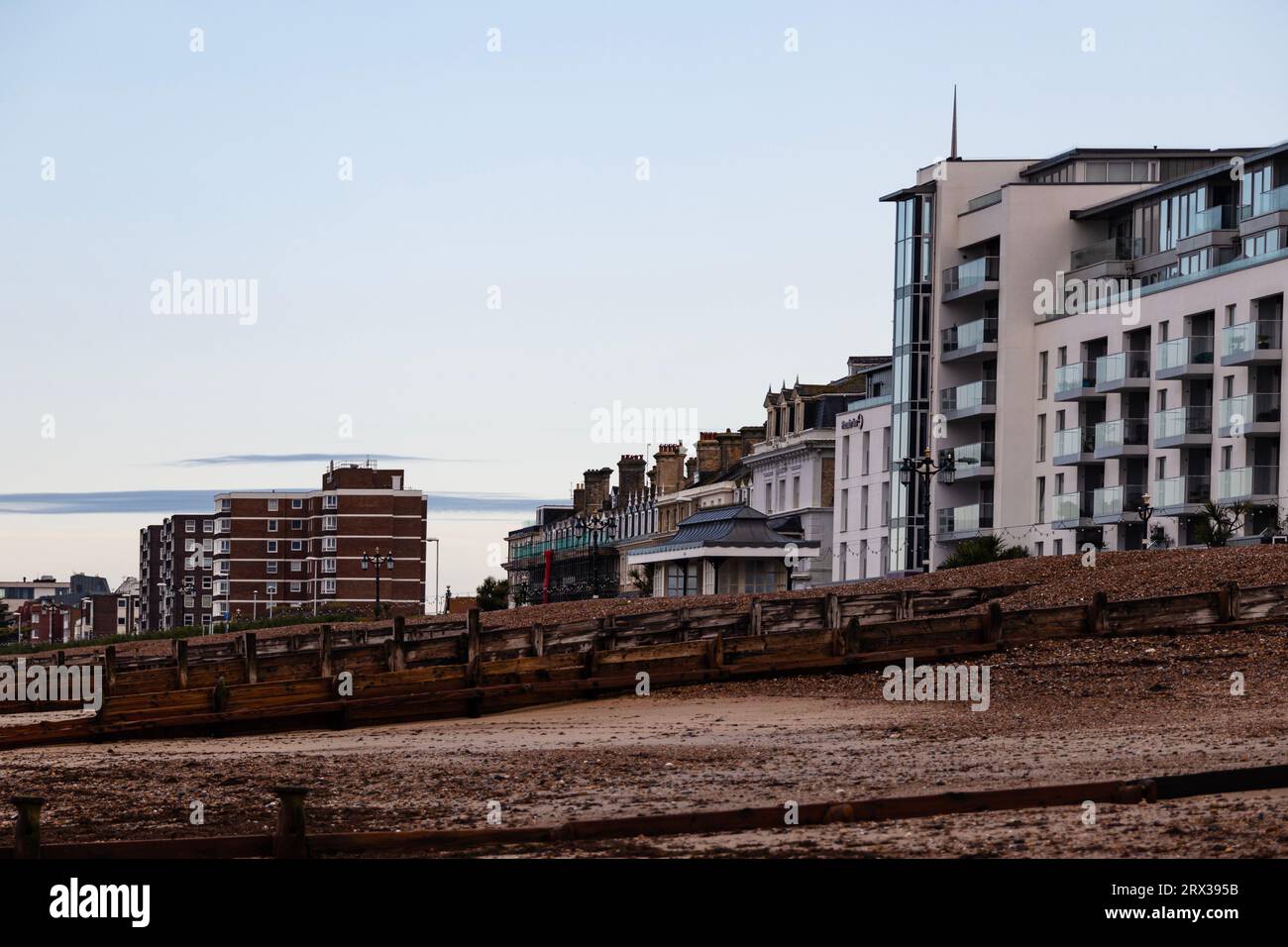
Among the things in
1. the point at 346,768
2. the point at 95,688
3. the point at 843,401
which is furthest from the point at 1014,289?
the point at 346,768

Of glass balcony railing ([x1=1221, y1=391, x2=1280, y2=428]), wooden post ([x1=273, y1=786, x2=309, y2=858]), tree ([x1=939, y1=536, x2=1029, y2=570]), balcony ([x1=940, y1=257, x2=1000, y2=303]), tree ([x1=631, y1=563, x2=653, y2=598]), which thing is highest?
balcony ([x1=940, y1=257, x2=1000, y2=303])

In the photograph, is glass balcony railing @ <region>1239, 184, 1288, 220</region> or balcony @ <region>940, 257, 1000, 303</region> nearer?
glass balcony railing @ <region>1239, 184, 1288, 220</region>

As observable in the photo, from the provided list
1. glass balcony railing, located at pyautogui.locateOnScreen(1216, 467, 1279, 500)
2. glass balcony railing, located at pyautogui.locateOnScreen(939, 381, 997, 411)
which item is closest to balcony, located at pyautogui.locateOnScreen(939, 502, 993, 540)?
glass balcony railing, located at pyautogui.locateOnScreen(939, 381, 997, 411)

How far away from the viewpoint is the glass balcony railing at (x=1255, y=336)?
205 feet

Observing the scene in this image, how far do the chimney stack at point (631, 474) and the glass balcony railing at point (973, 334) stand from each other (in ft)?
188

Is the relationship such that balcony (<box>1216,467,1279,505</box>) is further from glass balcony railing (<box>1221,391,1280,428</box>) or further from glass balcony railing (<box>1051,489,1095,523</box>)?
glass balcony railing (<box>1051,489,1095,523</box>)

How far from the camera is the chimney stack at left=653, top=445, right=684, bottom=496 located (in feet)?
414

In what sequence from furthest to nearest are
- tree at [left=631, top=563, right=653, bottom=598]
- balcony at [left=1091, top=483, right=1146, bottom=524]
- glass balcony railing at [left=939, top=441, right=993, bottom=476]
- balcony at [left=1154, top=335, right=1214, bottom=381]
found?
tree at [left=631, top=563, right=653, bottom=598] < glass balcony railing at [left=939, top=441, right=993, bottom=476] < balcony at [left=1091, top=483, right=1146, bottom=524] < balcony at [left=1154, top=335, right=1214, bottom=381]

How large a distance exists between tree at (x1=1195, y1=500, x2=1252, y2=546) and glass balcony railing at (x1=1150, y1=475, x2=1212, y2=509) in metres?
2.51

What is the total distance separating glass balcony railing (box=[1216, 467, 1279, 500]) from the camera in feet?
202

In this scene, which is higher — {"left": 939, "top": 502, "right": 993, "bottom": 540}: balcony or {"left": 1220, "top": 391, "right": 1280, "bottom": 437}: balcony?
{"left": 1220, "top": 391, "right": 1280, "bottom": 437}: balcony

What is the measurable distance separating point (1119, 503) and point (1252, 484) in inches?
307

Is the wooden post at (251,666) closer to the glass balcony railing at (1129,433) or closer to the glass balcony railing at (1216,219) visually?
the glass balcony railing at (1129,433)

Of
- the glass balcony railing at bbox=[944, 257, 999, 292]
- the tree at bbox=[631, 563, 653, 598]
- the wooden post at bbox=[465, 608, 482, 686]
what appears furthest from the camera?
the tree at bbox=[631, 563, 653, 598]
